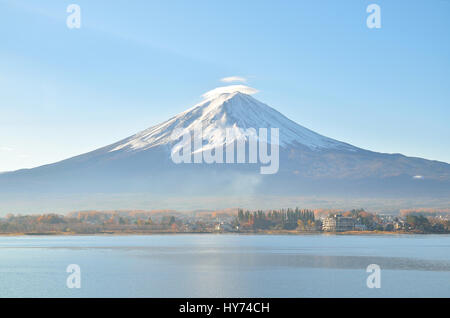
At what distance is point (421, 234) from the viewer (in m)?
162

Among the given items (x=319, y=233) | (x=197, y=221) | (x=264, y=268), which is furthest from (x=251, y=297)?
(x=197, y=221)

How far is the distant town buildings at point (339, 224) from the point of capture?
165875mm

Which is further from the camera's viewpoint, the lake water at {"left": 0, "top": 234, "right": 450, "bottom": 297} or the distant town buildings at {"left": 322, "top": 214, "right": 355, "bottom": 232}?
the distant town buildings at {"left": 322, "top": 214, "right": 355, "bottom": 232}

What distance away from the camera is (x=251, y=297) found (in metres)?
41.2

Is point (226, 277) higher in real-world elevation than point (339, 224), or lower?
lower

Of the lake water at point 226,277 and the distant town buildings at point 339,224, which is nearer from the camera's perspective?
the lake water at point 226,277

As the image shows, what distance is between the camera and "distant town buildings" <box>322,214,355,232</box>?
165875mm

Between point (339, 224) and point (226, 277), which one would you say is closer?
point (226, 277)

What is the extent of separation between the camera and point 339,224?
166250 mm
